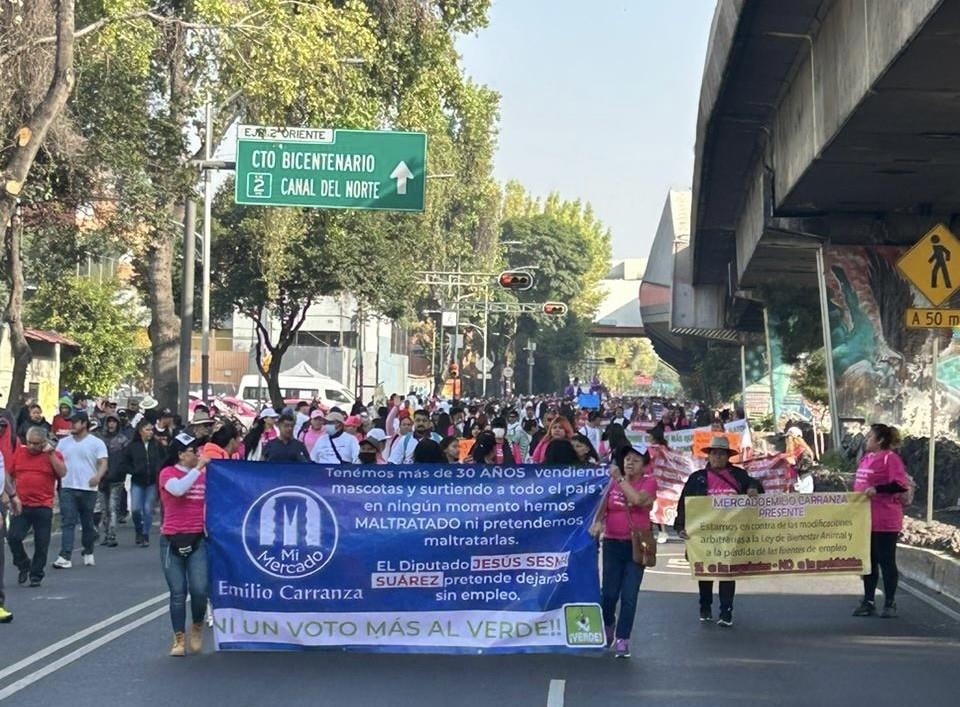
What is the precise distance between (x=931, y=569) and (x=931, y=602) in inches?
62.9

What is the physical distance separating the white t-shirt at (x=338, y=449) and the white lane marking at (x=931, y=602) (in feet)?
20.6

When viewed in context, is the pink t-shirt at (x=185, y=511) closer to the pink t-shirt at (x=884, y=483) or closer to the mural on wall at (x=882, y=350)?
the pink t-shirt at (x=884, y=483)

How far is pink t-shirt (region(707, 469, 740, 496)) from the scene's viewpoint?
13.7m

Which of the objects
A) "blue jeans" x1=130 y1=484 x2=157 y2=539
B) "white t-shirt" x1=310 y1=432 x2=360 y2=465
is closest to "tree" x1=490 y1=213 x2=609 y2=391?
"blue jeans" x1=130 y1=484 x2=157 y2=539

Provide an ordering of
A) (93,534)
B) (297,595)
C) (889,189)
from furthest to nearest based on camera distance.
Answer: (889,189) → (93,534) → (297,595)

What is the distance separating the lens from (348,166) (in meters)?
28.3

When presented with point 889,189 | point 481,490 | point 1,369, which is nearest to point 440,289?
point 1,369

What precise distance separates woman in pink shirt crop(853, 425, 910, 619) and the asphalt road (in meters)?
0.32

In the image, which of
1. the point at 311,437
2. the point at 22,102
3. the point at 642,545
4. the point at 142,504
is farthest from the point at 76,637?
the point at 22,102

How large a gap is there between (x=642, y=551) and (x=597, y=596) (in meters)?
0.48

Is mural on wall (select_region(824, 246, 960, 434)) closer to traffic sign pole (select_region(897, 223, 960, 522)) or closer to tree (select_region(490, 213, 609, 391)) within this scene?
traffic sign pole (select_region(897, 223, 960, 522))

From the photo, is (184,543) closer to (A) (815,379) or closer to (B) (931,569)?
(B) (931,569)

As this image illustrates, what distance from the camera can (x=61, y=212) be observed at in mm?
27812

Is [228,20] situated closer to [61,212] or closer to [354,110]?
[61,212]
